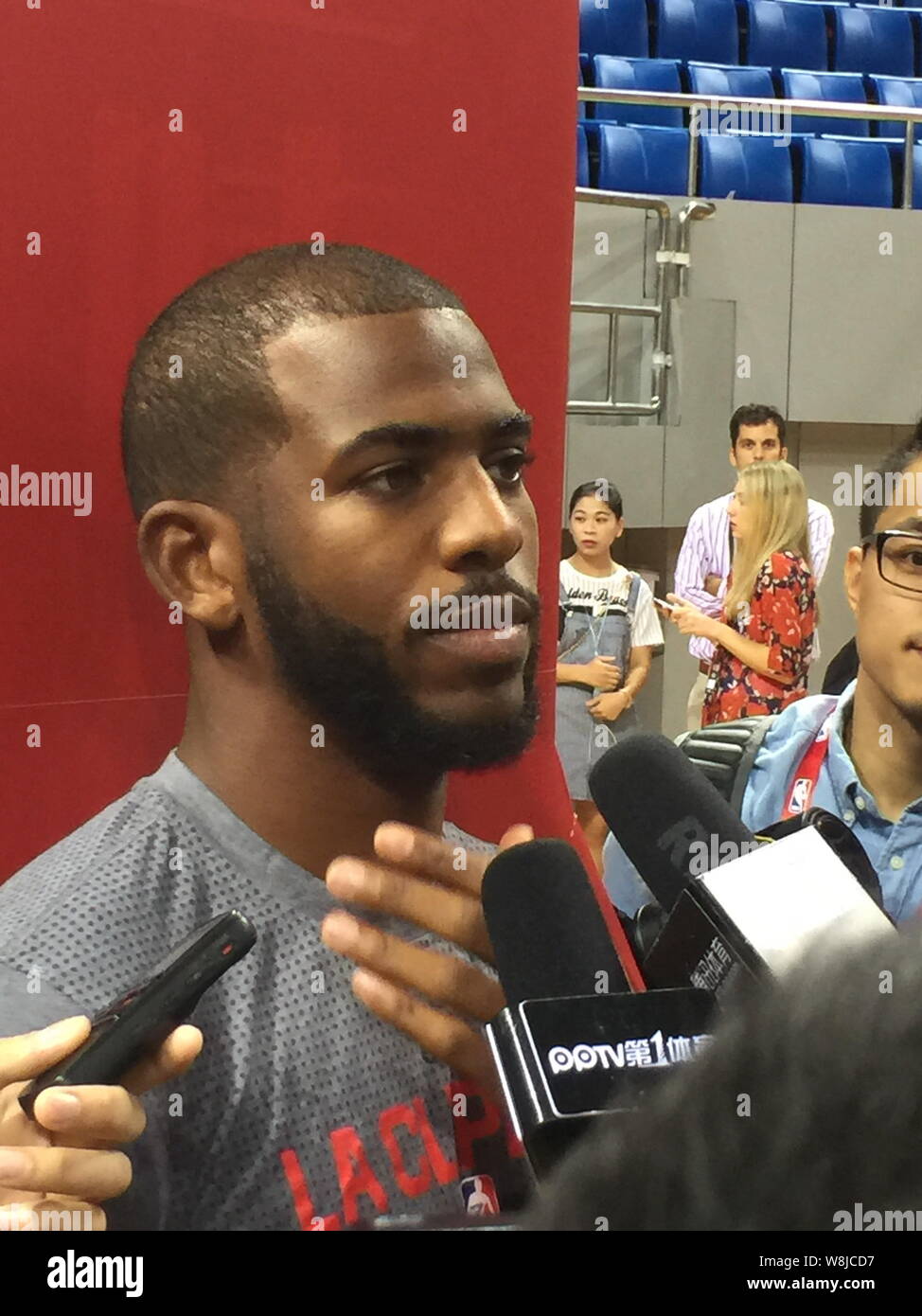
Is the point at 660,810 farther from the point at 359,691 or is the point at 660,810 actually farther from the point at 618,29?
the point at 618,29

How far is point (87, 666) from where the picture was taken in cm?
87

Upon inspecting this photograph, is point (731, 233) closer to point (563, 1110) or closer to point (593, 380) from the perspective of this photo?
point (593, 380)

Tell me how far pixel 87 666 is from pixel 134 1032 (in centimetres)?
22

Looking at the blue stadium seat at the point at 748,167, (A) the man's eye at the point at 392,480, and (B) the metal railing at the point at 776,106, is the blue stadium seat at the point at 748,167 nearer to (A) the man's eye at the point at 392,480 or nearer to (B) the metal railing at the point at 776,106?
(B) the metal railing at the point at 776,106

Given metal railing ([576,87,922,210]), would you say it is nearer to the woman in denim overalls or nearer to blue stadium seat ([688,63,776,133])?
blue stadium seat ([688,63,776,133])

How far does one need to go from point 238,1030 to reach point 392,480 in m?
0.35

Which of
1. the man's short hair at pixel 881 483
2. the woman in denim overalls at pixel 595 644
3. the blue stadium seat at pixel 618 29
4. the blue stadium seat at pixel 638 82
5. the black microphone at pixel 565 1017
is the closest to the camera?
the black microphone at pixel 565 1017

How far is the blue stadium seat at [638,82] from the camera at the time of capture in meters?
5.41

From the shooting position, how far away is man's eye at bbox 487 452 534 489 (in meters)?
0.99

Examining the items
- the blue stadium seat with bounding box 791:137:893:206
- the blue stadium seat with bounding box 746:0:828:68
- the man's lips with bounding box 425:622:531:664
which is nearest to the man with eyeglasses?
the man's lips with bounding box 425:622:531:664

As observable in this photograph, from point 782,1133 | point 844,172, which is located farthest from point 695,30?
point 782,1133

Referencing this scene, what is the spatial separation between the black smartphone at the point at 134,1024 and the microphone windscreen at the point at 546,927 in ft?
0.48

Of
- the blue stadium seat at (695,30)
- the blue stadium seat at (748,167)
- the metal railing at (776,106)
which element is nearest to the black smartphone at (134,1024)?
the metal railing at (776,106)
